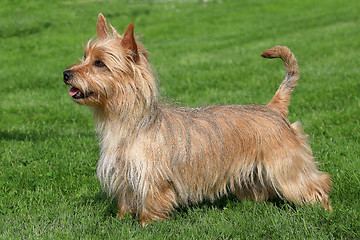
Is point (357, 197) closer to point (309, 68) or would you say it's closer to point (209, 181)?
point (209, 181)

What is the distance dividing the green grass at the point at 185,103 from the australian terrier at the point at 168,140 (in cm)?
24

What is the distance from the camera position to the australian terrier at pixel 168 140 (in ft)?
10.3

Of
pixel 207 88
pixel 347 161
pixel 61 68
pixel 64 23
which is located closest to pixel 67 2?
pixel 64 23

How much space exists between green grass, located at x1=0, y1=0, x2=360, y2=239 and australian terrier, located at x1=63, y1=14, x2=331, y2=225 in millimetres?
245

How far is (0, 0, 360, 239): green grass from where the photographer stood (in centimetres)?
342

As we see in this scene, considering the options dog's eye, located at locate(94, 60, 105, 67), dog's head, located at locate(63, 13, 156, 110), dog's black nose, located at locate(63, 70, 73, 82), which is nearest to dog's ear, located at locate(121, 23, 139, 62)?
dog's head, located at locate(63, 13, 156, 110)

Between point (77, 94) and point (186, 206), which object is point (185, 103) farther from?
point (77, 94)

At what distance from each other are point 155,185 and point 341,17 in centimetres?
1590

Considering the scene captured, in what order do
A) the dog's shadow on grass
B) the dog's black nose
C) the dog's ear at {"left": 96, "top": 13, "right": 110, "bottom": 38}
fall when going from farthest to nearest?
the dog's shadow on grass → the dog's ear at {"left": 96, "top": 13, "right": 110, "bottom": 38} → the dog's black nose

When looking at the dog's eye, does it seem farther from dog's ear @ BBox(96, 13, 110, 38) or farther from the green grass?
the green grass

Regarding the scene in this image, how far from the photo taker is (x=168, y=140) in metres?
3.31

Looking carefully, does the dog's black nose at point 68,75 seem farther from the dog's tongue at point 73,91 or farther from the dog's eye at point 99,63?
the dog's eye at point 99,63

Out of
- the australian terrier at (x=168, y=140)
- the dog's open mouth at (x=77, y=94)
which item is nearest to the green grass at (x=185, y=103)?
the australian terrier at (x=168, y=140)

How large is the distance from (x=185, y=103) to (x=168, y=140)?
140 inches
